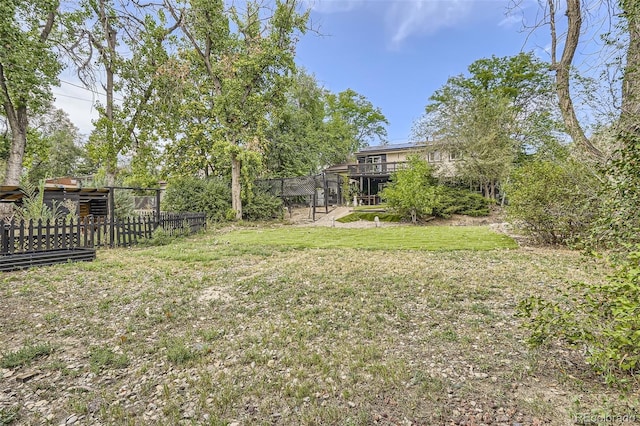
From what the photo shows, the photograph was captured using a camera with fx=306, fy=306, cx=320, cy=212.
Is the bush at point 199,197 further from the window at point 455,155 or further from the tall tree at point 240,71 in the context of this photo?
the window at point 455,155

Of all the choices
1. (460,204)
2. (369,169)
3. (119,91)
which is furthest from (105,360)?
(369,169)

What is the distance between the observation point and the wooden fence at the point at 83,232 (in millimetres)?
6461

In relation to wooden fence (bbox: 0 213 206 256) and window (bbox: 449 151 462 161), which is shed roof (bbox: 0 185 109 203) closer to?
wooden fence (bbox: 0 213 206 256)

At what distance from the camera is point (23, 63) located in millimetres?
10031

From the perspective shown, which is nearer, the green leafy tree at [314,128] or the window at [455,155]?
the window at [455,155]

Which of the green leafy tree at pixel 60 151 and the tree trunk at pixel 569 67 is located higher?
the green leafy tree at pixel 60 151

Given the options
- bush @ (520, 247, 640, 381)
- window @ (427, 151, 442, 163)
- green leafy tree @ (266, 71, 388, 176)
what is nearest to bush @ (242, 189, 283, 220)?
green leafy tree @ (266, 71, 388, 176)

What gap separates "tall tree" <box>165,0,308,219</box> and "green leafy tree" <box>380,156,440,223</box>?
7.12 m

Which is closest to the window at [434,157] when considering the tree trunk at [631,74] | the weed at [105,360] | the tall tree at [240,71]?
the tall tree at [240,71]

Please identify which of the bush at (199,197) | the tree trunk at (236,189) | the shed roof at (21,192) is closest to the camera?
the shed roof at (21,192)

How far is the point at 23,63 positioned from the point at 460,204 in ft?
62.3

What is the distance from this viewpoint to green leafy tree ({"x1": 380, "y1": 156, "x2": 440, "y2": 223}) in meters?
14.2

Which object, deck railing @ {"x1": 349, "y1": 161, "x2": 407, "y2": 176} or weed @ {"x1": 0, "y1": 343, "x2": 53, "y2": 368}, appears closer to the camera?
weed @ {"x1": 0, "y1": 343, "x2": 53, "y2": 368}

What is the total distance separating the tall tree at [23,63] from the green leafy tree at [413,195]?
14512 mm
